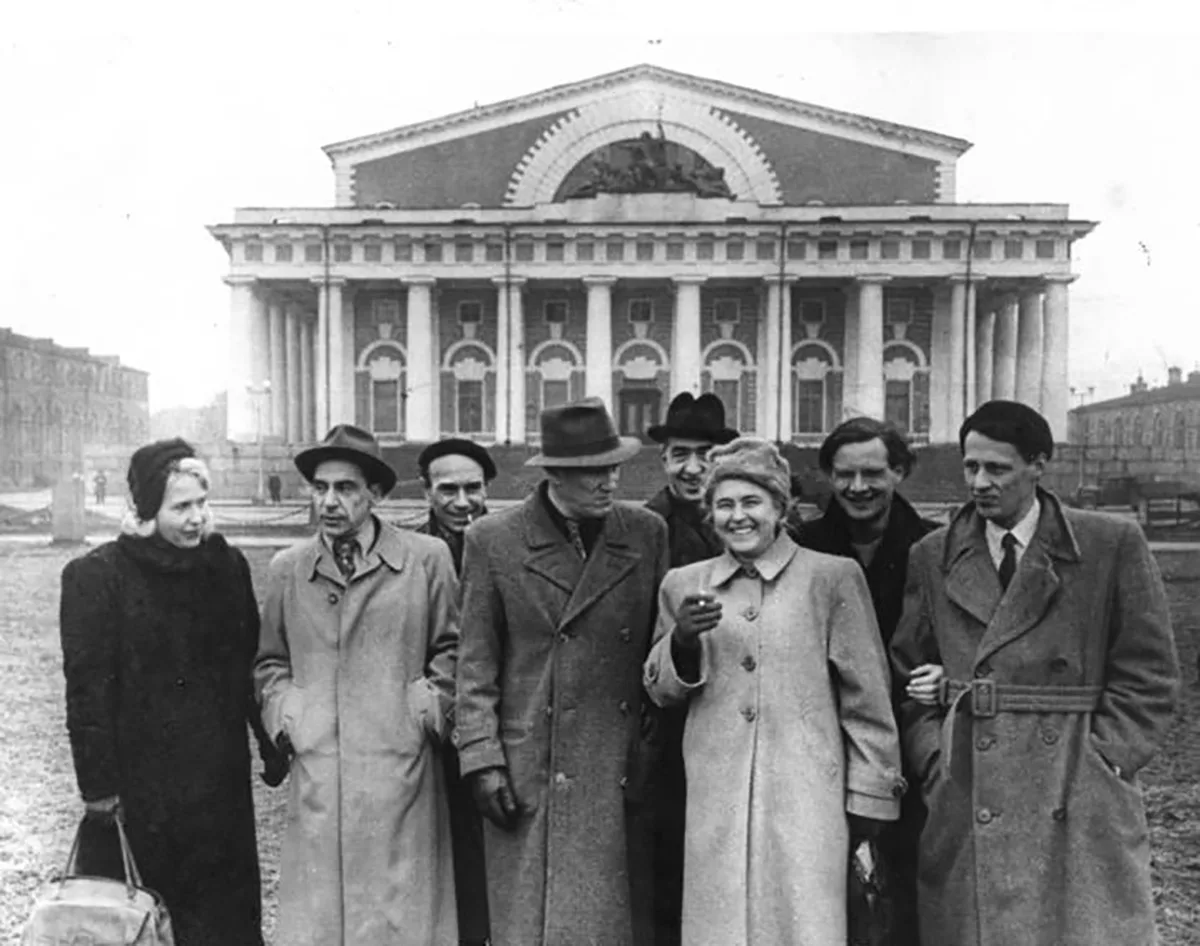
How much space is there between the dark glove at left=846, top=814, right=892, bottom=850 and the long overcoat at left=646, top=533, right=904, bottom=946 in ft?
0.11

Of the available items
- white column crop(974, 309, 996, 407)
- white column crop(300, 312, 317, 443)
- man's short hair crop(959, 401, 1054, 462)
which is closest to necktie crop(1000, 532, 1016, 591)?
man's short hair crop(959, 401, 1054, 462)

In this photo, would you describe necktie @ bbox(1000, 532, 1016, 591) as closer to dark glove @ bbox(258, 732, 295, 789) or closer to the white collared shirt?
the white collared shirt

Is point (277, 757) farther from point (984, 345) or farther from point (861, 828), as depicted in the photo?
point (984, 345)

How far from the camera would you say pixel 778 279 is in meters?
35.1

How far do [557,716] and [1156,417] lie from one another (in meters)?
24.7

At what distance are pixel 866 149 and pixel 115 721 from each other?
36.5 m

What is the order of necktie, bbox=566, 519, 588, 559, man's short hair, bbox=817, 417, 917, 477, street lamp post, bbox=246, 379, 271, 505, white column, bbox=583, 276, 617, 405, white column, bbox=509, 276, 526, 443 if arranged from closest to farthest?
necktie, bbox=566, 519, 588, 559
man's short hair, bbox=817, 417, 917, 477
street lamp post, bbox=246, 379, 271, 505
white column, bbox=509, 276, 526, 443
white column, bbox=583, 276, 617, 405

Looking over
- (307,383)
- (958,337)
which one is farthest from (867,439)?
(307,383)

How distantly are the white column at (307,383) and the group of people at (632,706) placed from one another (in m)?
32.8

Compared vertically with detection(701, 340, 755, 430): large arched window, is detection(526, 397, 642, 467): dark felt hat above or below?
below

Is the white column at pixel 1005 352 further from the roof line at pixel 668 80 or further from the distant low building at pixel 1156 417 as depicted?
the distant low building at pixel 1156 417

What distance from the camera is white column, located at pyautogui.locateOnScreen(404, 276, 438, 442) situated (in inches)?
1407

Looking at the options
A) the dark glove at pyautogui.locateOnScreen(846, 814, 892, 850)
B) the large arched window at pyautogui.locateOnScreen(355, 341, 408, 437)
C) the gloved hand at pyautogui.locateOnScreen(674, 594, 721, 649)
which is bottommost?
the dark glove at pyautogui.locateOnScreen(846, 814, 892, 850)

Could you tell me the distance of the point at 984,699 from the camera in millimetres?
3371
